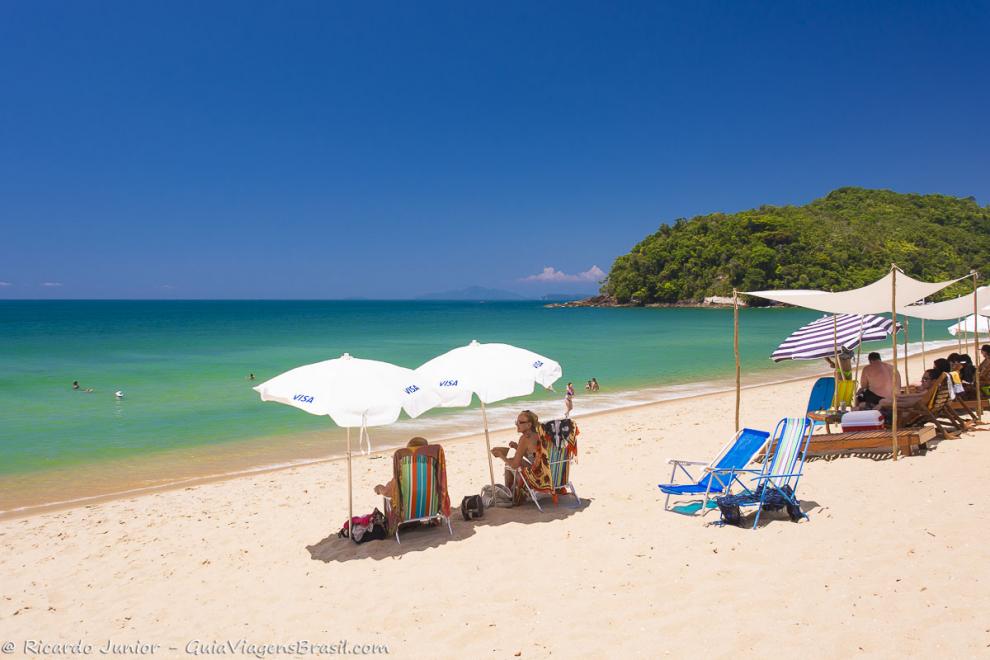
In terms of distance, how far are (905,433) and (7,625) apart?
9334 millimetres

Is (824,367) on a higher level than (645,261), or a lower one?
lower

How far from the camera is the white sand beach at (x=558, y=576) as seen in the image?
3.70 m

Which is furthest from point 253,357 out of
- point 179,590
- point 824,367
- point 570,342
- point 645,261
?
point 645,261

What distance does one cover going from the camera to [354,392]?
5.24m

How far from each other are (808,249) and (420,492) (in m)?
102

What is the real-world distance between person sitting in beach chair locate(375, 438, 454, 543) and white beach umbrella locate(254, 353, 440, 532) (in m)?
0.58

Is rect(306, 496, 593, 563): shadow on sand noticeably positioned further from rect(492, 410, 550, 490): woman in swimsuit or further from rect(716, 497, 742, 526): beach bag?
rect(716, 497, 742, 526): beach bag

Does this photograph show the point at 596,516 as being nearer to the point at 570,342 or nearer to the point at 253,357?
the point at 253,357

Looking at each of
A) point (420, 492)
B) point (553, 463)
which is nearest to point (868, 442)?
point (553, 463)

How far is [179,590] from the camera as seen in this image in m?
5.27

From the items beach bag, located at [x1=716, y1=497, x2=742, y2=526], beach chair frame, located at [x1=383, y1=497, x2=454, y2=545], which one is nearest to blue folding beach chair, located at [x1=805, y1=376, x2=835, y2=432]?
beach bag, located at [x1=716, y1=497, x2=742, y2=526]

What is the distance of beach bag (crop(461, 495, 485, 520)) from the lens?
6.34 m

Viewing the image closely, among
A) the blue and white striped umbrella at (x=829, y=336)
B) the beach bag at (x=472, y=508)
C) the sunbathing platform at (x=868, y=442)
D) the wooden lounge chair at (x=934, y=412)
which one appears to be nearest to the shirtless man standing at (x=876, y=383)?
the wooden lounge chair at (x=934, y=412)

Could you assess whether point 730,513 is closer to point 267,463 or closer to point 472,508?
point 472,508
